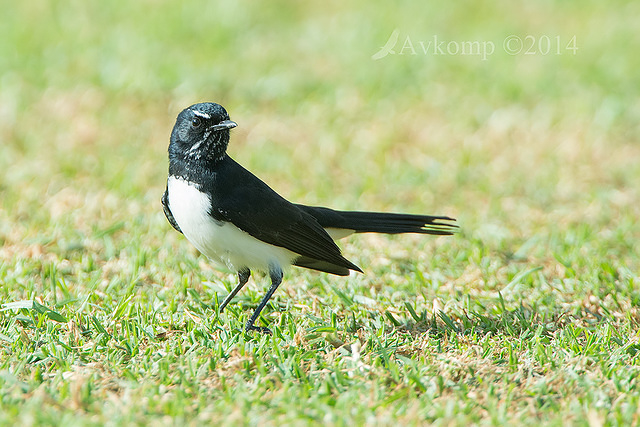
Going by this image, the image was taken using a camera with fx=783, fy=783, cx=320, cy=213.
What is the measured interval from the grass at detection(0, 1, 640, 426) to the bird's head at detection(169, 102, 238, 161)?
972mm

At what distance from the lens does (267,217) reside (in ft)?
14.9

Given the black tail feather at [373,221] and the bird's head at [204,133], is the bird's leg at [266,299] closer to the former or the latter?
the black tail feather at [373,221]

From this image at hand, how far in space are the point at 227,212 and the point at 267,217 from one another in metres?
0.27

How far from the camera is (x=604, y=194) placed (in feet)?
23.6

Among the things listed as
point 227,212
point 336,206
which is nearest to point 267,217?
point 227,212

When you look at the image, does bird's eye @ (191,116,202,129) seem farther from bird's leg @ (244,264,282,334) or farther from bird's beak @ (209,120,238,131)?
bird's leg @ (244,264,282,334)

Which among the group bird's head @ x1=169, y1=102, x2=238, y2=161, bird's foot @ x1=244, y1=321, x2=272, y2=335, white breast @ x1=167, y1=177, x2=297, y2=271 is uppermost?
bird's head @ x1=169, y1=102, x2=238, y2=161

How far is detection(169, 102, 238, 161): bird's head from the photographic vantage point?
14.4ft

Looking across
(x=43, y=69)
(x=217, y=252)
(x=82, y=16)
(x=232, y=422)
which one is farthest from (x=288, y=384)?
(x=82, y=16)

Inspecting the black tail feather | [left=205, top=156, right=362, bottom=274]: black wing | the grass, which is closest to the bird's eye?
[left=205, top=156, right=362, bottom=274]: black wing

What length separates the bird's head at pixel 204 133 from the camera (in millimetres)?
4391

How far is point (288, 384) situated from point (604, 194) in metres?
4.48

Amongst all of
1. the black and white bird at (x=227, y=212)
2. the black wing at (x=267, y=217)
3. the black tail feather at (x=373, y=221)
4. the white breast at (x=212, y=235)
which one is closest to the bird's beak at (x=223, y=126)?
the black and white bird at (x=227, y=212)

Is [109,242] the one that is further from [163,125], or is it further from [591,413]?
[591,413]
